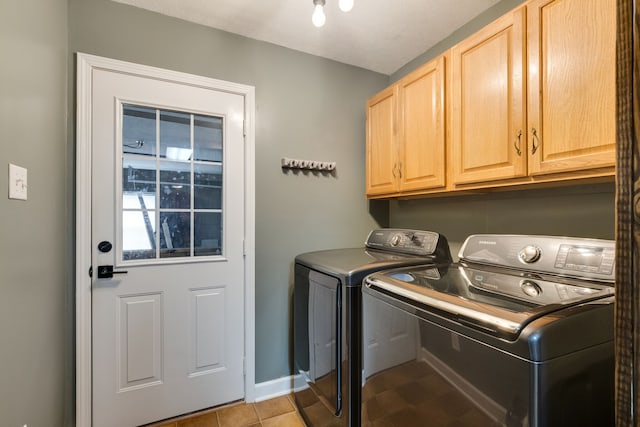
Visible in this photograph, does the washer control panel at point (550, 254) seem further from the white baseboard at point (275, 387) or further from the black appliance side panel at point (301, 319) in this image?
the white baseboard at point (275, 387)

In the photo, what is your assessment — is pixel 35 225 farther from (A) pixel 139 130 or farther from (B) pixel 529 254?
(B) pixel 529 254

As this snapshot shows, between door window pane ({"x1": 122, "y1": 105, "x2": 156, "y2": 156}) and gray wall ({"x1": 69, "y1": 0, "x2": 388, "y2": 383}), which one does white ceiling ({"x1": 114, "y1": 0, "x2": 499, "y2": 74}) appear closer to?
gray wall ({"x1": 69, "y1": 0, "x2": 388, "y2": 383})

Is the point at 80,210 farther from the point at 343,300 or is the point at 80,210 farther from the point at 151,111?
the point at 343,300

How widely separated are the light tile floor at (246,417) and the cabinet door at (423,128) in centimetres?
162

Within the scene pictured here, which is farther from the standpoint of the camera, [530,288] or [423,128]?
[423,128]

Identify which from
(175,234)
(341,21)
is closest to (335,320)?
(175,234)

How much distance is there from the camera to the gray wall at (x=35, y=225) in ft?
3.13

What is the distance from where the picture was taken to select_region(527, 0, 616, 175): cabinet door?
38.1 inches

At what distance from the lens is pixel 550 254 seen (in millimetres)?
1154

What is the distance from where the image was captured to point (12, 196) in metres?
0.99

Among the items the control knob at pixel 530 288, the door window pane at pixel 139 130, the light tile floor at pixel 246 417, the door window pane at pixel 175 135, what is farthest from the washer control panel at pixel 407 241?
the door window pane at pixel 139 130

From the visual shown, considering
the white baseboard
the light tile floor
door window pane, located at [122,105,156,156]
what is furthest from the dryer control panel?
door window pane, located at [122,105,156,156]

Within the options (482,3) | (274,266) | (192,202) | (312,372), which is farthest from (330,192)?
(482,3)

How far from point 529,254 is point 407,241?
0.69 meters
